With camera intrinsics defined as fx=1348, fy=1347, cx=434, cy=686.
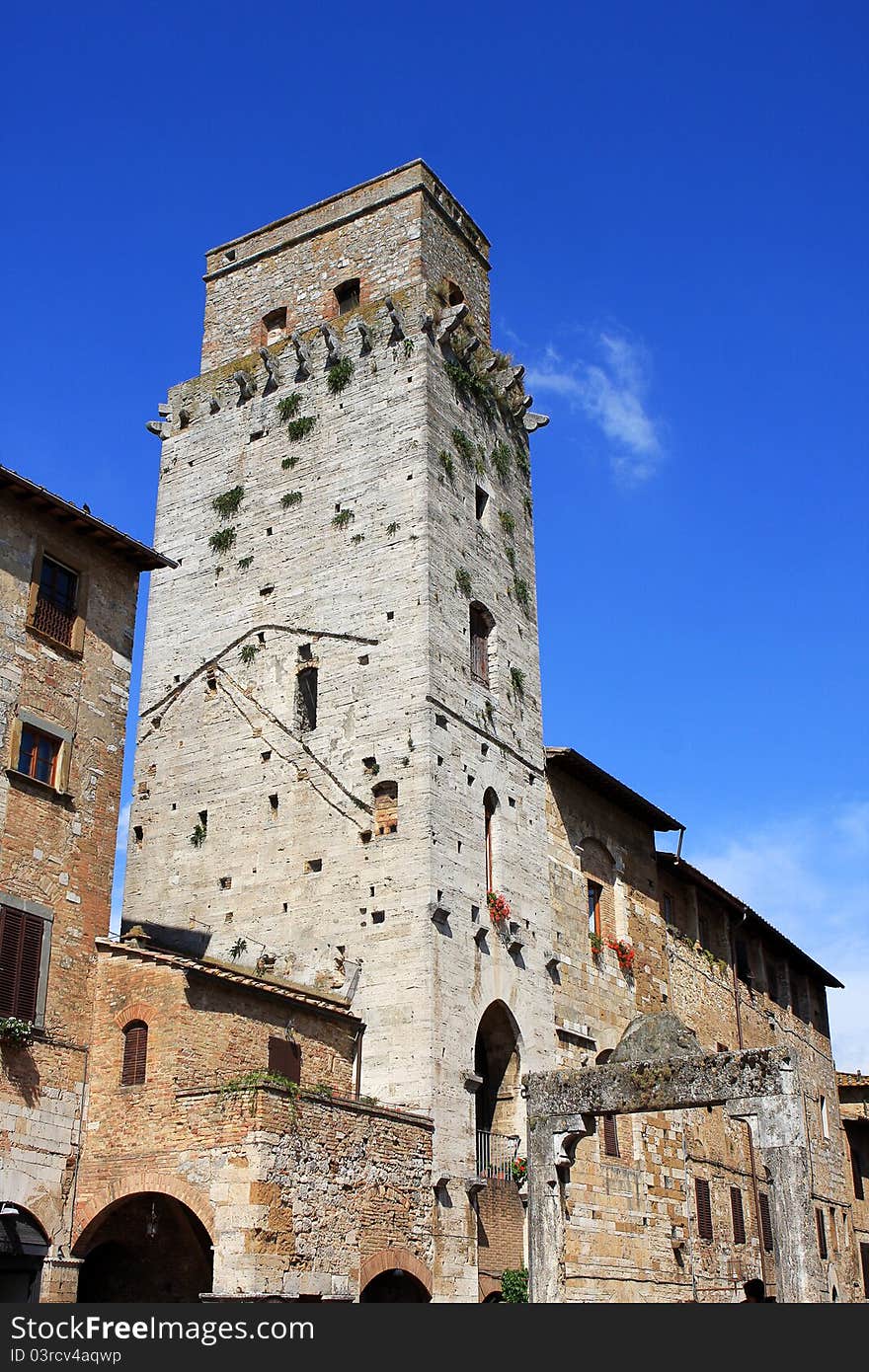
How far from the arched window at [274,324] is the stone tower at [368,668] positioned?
50 mm

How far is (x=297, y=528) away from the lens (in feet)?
89.2

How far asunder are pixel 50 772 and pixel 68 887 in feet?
5.37

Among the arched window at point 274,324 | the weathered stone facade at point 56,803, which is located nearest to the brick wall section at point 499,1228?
the weathered stone facade at point 56,803

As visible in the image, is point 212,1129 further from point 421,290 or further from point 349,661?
point 421,290

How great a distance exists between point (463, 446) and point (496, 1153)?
13.8m

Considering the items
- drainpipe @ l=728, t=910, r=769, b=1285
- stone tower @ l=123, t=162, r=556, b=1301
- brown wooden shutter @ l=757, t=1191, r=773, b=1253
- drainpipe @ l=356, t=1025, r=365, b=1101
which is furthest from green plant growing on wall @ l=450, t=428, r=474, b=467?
brown wooden shutter @ l=757, t=1191, r=773, b=1253

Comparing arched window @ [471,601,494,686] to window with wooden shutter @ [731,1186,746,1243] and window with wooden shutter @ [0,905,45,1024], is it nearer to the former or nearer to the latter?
window with wooden shutter @ [0,905,45,1024]

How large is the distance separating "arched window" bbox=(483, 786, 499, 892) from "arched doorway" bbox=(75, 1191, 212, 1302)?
821cm

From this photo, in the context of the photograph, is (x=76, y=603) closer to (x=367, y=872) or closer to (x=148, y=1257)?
(x=367, y=872)

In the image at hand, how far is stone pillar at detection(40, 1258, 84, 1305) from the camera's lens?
1717 cm

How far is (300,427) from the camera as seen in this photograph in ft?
92.3

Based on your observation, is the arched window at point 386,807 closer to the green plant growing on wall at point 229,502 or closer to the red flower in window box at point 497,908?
the red flower in window box at point 497,908

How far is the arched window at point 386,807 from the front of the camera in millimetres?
23469

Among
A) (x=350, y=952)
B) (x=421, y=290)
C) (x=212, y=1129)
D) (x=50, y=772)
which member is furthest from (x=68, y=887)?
(x=421, y=290)
